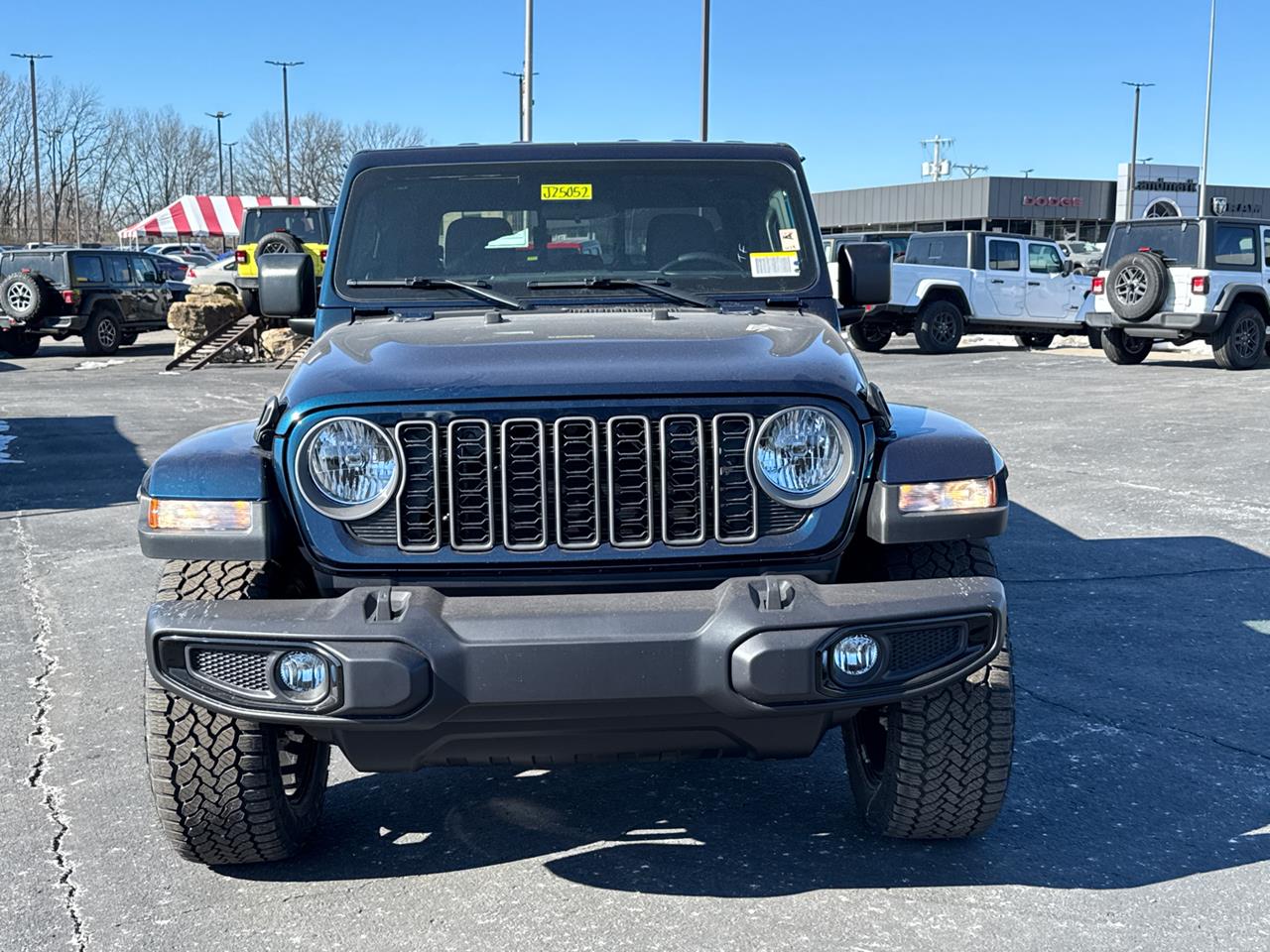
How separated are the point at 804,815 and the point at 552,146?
2.29 m

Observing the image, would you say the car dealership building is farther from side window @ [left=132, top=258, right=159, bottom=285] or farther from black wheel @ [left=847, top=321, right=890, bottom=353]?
Result: side window @ [left=132, top=258, right=159, bottom=285]

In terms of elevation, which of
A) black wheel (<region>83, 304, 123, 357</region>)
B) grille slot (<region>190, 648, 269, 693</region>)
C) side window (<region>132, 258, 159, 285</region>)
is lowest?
black wheel (<region>83, 304, 123, 357</region>)

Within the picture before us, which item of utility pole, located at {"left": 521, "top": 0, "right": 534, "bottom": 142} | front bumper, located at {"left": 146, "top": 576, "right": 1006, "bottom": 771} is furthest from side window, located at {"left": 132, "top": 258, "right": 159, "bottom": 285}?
front bumper, located at {"left": 146, "top": 576, "right": 1006, "bottom": 771}

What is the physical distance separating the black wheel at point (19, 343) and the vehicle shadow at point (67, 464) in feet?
30.6

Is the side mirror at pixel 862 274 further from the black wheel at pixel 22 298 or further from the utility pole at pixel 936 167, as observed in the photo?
the utility pole at pixel 936 167

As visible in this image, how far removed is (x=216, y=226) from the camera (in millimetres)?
43719

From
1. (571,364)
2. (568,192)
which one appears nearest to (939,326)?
(568,192)

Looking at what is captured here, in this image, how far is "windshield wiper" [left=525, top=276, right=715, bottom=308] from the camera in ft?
14.2

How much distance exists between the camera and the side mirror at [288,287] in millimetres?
4625

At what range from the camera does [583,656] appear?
115 inches

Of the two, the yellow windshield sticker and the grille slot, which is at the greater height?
the yellow windshield sticker

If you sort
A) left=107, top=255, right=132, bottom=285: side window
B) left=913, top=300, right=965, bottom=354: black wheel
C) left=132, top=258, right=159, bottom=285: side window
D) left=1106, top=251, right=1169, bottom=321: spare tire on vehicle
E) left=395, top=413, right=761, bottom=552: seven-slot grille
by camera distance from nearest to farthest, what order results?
left=395, top=413, right=761, bottom=552: seven-slot grille, left=1106, top=251, right=1169, bottom=321: spare tire on vehicle, left=913, top=300, right=965, bottom=354: black wheel, left=107, top=255, right=132, bottom=285: side window, left=132, top=258, right=159, bottom=285: side window

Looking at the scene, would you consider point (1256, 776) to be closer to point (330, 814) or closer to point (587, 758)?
point (587, 758)

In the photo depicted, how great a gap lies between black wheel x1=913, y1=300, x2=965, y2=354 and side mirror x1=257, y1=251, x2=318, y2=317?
1735 cm
